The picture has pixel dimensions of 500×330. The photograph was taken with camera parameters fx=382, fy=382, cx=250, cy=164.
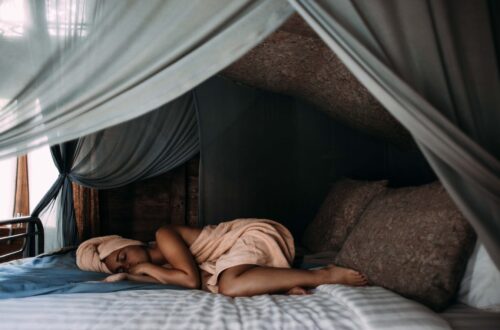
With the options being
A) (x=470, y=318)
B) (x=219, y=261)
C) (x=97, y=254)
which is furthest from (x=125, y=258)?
(x=470, y=318)

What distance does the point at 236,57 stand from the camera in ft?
3.70

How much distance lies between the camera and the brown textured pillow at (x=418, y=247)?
1347 mm

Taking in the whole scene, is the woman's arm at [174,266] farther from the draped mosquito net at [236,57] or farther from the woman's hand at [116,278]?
the draped mosquito net at [236,57]

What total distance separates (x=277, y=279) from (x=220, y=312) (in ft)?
1.28

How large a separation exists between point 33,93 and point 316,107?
7.25 feet

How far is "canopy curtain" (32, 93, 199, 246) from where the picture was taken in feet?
9.16

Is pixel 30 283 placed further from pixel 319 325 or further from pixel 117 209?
pixel 117 209

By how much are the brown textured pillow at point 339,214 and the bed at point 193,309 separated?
0.72m

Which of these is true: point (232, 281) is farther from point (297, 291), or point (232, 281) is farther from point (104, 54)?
point (104, 54)

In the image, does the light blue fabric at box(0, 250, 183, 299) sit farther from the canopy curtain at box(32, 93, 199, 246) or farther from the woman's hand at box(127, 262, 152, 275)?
the canopy curtain at box(32, 93, 199, 246)

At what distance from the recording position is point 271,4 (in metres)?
1.11

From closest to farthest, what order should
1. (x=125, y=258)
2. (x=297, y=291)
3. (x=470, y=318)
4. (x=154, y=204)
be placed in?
(x=470, y=318)
(x=297, y=291)
(x=125, y=258)
(x=154, y=204)

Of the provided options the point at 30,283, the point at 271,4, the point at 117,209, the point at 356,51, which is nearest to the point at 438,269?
the point at 356,51

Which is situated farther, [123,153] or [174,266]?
[123,153]
